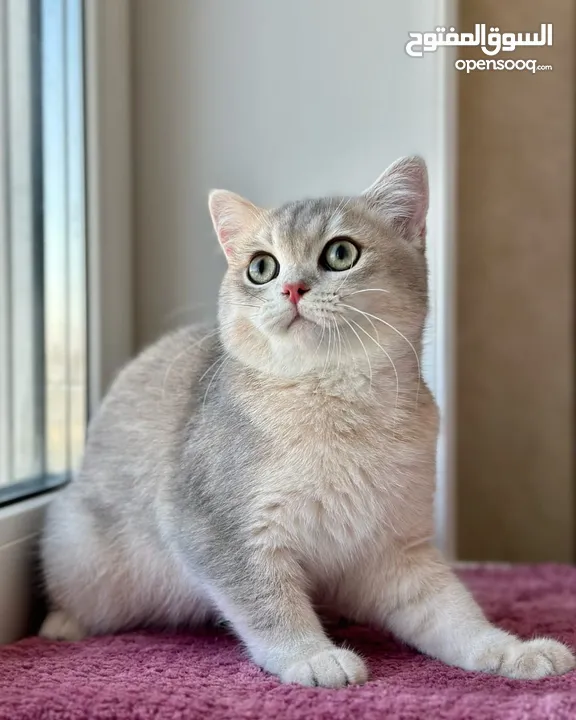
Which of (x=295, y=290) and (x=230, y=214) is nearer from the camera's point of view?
(x=295, y=290)

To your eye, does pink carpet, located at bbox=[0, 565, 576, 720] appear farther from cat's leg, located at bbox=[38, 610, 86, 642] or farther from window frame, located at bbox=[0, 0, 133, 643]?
window frame, located at bbox=[0, 0, 133, 643]

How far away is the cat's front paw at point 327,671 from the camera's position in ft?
3.11

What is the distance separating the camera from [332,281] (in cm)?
104

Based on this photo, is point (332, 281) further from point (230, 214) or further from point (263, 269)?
point (230, 214)

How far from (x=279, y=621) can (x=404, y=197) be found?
600 millimetres

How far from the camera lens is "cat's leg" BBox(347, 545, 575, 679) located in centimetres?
101

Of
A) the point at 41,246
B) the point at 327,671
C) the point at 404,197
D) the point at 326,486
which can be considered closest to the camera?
the point at 327,671

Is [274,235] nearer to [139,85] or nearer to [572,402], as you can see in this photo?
[139,85]

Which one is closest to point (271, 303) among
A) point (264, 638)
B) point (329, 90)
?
point (264, 638)

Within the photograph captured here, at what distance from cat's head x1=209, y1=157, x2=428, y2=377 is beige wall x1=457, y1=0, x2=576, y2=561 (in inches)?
47.2

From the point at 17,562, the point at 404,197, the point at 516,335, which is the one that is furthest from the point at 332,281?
the point at 516,335

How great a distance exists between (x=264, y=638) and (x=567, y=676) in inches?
14.6

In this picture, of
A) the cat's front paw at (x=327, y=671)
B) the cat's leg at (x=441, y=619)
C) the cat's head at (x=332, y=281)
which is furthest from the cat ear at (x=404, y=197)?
the cat's front paw at (x=327, y=671)

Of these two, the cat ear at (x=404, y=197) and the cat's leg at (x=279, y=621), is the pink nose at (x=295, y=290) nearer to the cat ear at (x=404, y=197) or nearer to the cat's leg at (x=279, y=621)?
the cat ear at (x=404, y=197)
